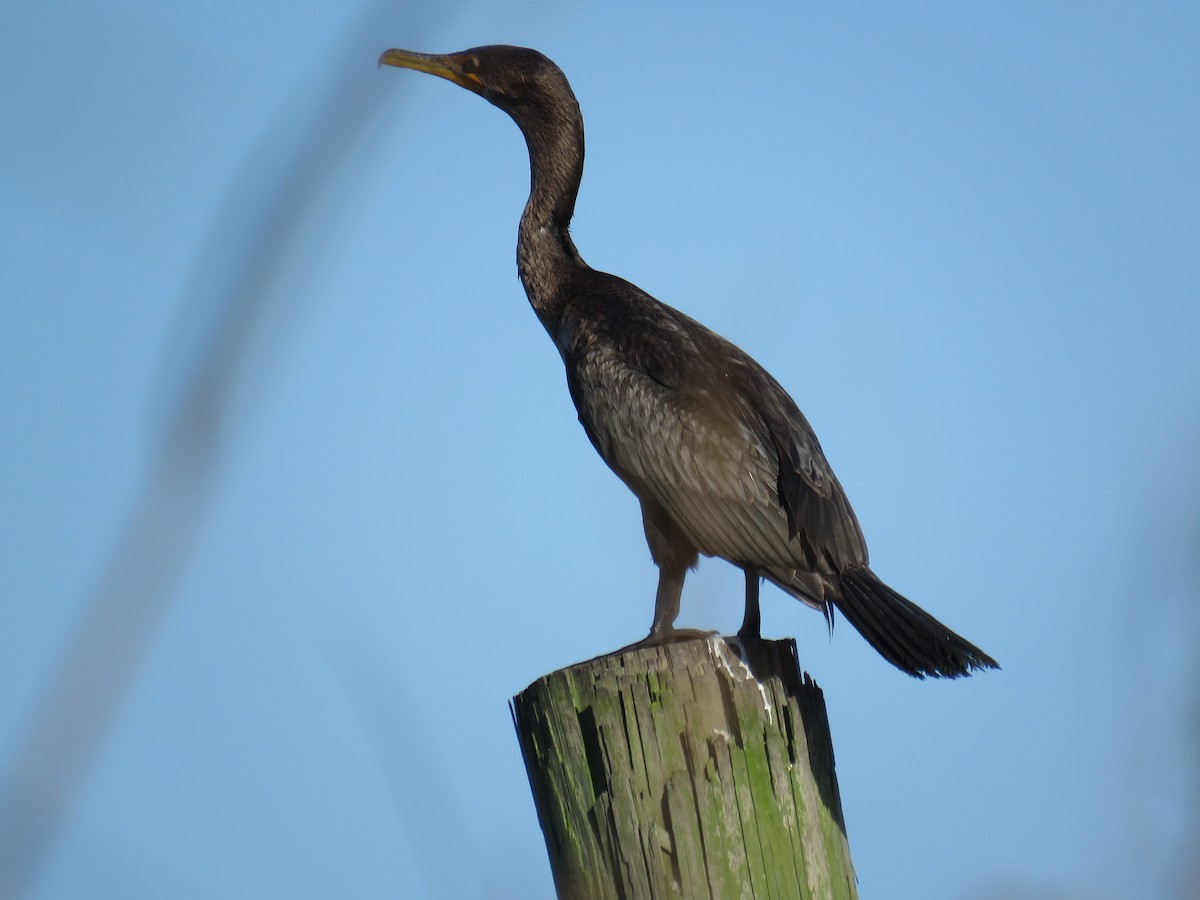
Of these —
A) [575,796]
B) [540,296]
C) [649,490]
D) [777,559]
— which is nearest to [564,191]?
[540,296]

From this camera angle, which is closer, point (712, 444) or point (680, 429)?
point (712, 444)

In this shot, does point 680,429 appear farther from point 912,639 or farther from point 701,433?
point 912,639

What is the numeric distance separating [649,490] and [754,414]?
0.46m

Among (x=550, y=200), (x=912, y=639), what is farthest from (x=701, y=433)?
(x=550, y=200)

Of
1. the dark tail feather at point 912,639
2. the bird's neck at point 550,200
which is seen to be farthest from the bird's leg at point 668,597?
the bird's neck at point 550,200

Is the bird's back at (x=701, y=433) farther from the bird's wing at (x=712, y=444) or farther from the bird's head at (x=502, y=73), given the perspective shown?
the bird's head at (x=502, y=73)

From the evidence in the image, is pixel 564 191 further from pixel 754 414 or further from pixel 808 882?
pixel 808 882

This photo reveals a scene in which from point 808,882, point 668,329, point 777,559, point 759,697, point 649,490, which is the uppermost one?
point 668,329

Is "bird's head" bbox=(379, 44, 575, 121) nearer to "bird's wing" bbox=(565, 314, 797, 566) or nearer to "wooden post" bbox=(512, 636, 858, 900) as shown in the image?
"bird's wing" bbox=(565, 314, 797, 566)

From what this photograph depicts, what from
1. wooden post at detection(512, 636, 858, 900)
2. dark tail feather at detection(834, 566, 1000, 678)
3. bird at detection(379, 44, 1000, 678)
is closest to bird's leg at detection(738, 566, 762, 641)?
bird at detection(379, 44, 1000, 678)

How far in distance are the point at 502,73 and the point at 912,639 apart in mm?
3081

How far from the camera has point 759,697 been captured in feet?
9.08

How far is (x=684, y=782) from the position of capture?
261cm

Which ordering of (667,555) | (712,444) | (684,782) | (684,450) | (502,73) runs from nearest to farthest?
(684,782)
(712,444)
(684,450)
(667,555)
(502,73)
